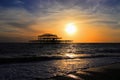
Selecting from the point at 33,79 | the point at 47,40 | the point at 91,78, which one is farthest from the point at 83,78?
the point at 47,40

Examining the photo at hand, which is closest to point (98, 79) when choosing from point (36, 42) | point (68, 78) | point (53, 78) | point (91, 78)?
point (91, 78)

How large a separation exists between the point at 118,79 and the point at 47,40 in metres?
128

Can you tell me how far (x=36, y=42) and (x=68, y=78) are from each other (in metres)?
137

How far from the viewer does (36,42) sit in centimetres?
14962

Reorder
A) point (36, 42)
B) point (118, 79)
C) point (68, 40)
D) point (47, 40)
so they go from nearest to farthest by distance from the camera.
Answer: point (118, 79)
point (47, 40)
point (36, 42)
point (68, 40)

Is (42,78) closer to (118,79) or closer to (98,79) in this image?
(98,79)

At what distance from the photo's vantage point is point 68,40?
164875mm

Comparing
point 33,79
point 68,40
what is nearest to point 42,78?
point 33,79

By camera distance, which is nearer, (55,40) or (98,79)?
(98,79)

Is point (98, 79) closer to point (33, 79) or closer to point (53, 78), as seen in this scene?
point (53, 78)

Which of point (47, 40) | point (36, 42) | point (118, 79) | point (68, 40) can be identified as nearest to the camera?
point (118, 79)

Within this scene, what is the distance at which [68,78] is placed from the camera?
45.5 ft

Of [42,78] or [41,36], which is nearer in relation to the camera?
[42,78]

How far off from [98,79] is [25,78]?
4.85 m
